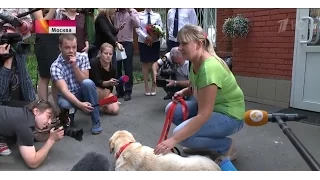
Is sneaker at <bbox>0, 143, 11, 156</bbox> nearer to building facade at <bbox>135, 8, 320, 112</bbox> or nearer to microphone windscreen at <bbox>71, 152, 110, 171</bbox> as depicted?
microphone windscreen at <bbox>71, 152, 110, 171</bbox>

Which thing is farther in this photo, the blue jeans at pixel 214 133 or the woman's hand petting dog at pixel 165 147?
the blue jeans at pixel 214 133

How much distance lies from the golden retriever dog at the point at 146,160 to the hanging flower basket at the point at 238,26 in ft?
9.56

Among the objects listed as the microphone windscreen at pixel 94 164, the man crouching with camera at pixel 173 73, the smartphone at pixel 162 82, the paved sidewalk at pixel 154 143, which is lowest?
the paved sidewalk at pixel 154 143

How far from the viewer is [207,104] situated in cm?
204

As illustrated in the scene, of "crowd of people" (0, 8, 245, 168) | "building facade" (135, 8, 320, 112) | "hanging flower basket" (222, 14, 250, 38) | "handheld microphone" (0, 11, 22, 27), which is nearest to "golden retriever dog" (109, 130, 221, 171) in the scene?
"crowd of people" (0, 8, 245, 168)

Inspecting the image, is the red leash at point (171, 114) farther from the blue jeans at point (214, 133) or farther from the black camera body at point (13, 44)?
the black camera body at point (13, 44)

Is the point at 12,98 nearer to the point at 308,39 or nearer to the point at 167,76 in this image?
the point at 167,76

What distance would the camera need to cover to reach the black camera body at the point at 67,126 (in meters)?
2.63

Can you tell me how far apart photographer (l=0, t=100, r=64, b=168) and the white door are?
302 centimetres

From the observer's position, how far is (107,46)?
3771 mm

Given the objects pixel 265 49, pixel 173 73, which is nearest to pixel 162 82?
pixel 173 73

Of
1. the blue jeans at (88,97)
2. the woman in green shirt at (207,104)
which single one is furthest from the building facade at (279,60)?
the blue jeans at (88,97)

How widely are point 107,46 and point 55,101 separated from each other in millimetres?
887

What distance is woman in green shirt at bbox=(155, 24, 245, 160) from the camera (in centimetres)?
206
